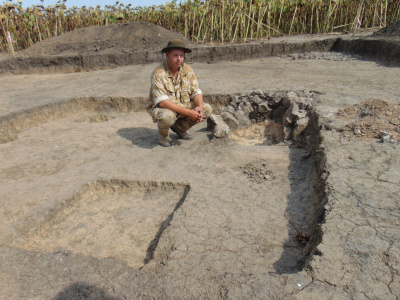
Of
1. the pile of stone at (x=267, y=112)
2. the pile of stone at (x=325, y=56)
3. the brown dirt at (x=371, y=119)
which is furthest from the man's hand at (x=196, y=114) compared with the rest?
the pile of stone at (x=325, y=56)

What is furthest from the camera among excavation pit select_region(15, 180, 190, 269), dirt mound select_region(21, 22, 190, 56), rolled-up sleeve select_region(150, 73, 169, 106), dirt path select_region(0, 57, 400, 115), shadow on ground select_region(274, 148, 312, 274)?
dirt mound select_region(21, 22, 190, 56)

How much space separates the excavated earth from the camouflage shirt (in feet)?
1.93

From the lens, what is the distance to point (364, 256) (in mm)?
1674

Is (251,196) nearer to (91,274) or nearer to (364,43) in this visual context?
(91,274)

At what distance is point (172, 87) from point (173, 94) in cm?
9

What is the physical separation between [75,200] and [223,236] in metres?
1.51

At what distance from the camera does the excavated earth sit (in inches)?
66.2

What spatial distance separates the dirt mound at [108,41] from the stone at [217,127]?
6.86 metres

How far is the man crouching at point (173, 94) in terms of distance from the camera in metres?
3.62

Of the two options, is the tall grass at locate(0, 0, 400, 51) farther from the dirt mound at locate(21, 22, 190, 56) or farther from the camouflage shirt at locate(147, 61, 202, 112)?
the camouflage shirt at locate(147, 61, 202, 112)

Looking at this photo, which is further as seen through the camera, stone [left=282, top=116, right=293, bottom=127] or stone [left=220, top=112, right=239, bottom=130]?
stone [left=220, top=112, right=239, bottom=130]

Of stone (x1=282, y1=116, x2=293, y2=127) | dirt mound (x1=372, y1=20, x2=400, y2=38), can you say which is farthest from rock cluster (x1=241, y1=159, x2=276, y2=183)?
dirt mound (x1=372, y1=20, x2=400, y2=38)

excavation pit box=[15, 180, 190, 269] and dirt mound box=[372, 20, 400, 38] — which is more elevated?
dirt mound box=[372, 20, 400, 38]

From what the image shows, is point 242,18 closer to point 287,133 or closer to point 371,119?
point 287,133
